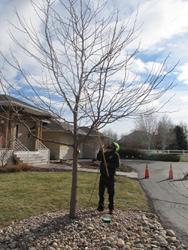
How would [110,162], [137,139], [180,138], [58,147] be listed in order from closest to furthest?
[110,162]
[58,147]
[180,138]
[137,139]

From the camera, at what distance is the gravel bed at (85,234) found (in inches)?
256

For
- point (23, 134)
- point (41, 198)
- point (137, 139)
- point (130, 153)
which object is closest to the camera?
point (41, 198)

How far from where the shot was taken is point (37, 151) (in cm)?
2583

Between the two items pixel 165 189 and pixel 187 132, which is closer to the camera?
pixel 165 189

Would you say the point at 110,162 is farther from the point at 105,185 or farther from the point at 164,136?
the point at 164,136

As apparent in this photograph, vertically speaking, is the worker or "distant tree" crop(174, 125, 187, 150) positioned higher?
"distant tree" crop(174, 125, 187, 150)

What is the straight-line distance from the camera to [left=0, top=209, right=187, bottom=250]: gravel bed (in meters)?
6.51

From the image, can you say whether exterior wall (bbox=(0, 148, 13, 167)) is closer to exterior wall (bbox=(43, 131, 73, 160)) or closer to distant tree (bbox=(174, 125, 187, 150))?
exterior wall (bbox=(43, 131, 73, 160))

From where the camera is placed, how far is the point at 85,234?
6953 mm

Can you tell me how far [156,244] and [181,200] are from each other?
606 centimetres

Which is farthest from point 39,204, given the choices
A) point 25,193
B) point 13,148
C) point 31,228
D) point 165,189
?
point 13,148

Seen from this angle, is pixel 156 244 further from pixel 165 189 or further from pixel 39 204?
pixel 165 189

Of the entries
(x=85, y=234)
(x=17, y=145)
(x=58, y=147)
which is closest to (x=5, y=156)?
(x=17, y=145)

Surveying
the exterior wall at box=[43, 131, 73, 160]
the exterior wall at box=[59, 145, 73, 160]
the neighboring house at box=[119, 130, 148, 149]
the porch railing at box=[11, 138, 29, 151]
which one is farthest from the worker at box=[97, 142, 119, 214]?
the neighboring house at box=[119, 130, 148, 149]
